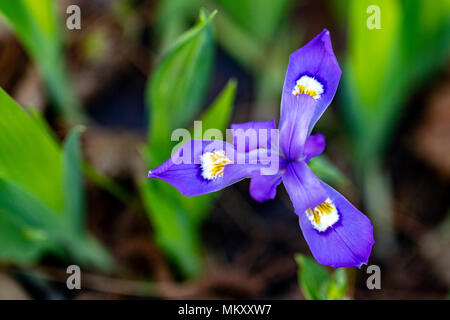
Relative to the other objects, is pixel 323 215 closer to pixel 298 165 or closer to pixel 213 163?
pixel 298 165

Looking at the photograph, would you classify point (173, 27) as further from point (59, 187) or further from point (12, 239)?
point (12, 239)

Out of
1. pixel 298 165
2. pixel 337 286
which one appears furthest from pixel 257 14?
pixel 337 286

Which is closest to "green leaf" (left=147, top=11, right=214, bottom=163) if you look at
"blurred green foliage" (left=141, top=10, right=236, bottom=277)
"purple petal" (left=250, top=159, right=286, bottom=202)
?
"blurred green foliage" (left=141, top=10, right=236, bottom=277)

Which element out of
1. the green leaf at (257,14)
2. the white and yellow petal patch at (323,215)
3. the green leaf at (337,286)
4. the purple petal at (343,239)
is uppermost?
the green leaf at (257,14)

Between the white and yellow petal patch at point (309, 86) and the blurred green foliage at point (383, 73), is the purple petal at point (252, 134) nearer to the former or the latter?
the white and yellow petal patch at point (309, 86)

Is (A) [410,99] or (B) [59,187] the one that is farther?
(A) [410,99]

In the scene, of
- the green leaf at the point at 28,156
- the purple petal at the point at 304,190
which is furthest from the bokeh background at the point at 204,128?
the purple petal at the point at 304,190

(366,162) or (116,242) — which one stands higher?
(366,162)
